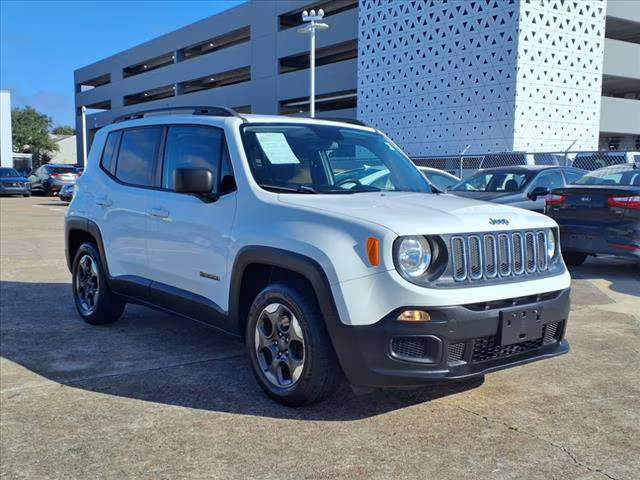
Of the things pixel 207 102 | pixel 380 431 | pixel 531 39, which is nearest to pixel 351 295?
pixel 380 431

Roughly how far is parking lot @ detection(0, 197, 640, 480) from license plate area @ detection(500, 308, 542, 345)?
1.71 feet

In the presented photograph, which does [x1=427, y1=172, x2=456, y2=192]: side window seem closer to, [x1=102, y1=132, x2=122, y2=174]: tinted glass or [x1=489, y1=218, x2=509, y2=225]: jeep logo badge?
[x1=102, y1=132, x2=122, y2=174]: tinted glass

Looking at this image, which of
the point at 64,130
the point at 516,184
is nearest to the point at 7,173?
the point at 516,184

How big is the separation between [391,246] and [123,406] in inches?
77.8

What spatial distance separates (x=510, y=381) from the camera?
4.42m

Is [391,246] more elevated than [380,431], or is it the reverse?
[391,246]

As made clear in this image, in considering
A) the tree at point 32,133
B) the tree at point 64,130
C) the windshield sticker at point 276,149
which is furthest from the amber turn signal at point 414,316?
the tree at point 64,130

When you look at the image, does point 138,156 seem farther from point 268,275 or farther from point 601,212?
point 601,212

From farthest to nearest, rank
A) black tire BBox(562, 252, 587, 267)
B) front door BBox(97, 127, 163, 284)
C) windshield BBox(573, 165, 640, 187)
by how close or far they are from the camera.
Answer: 1. black tire BBox(562, 252, 587, 267)
2. windshield BBox(573, 165, 640, 187)
3. front door BBox(97, 127, 163, 284)

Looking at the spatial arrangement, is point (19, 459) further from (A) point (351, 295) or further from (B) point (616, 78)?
(B) point (616, 78)

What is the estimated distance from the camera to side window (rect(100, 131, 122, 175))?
18.9ft

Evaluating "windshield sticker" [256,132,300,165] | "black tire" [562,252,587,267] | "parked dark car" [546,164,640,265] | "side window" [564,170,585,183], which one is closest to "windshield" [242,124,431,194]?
"windshield sticker" [256,132,300,165]

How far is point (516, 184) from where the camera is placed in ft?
35.1

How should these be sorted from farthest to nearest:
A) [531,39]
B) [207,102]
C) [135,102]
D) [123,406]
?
[135,102] < [207,102] < [531,39] < [123,406]
